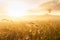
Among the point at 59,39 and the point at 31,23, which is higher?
the point at 31,23

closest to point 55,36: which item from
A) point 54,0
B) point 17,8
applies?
point 54,0

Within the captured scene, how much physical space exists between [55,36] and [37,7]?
61 centimetres

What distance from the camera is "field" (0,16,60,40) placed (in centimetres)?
234

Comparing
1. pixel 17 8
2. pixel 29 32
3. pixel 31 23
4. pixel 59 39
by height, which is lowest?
pixel 59 39

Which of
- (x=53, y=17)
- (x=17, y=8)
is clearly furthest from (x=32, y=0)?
(x=53, y=17)

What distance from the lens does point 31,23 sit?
2416 mm

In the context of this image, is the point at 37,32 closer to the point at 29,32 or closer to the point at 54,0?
the point at 29,32

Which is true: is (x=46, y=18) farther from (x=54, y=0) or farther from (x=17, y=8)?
(x=17, y=8)

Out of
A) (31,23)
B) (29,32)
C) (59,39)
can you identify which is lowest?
(59,39)

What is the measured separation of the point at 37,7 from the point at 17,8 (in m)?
0.36

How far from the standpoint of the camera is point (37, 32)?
242cm

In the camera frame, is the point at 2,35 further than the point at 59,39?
No

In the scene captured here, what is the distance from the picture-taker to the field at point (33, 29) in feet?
7.67

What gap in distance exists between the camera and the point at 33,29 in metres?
2.41
